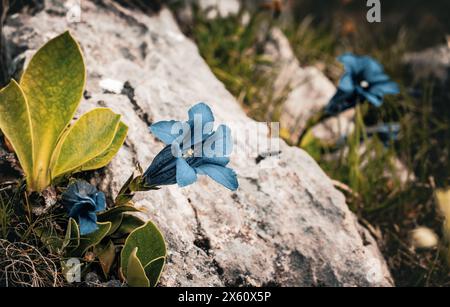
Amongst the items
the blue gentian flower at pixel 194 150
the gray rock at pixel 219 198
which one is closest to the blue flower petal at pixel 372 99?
the gray rock at pixel 219 198

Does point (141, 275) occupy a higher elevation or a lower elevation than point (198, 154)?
lower

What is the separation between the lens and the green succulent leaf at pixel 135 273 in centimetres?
149

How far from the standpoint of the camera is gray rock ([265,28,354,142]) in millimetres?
2814

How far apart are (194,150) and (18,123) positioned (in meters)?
0.48

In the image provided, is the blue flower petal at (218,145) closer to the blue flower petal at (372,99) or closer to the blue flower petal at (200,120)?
the blue flower petal at (200,120)

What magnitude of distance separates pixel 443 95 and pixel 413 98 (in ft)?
0.53

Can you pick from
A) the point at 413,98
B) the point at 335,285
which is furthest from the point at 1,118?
the point at 413,98

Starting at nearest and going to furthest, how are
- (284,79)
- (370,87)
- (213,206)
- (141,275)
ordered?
(141,275)
(213,206)
(370,87)
(284,79)

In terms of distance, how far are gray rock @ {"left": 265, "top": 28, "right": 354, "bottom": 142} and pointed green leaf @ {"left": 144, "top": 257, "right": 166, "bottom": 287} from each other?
1.27 meters

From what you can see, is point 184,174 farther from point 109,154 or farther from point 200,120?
point 109,154

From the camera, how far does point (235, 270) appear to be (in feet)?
5.79
